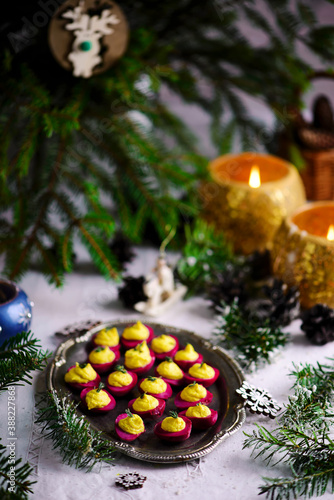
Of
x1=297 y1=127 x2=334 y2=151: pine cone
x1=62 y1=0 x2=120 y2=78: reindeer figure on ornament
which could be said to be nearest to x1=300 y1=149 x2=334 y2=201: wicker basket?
x1=297 y1=127 x2=334 y2=151: pine cone

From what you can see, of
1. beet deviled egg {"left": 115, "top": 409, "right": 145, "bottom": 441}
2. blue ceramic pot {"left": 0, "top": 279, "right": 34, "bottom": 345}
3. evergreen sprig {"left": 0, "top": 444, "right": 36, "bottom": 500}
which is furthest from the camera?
blue ceramic pot {"left": 0, "top": 279, "right": 34, "bottom": 345}

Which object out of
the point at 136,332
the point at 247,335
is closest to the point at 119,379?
the point at 136,332

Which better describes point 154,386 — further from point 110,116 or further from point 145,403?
point 110,116

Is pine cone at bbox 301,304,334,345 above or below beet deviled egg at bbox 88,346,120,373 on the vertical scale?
below

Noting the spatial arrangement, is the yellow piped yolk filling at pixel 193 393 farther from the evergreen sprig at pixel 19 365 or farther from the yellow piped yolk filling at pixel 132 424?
the evergreen sprig at pixel 19 365

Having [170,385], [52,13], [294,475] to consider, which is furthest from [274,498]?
[52,13]

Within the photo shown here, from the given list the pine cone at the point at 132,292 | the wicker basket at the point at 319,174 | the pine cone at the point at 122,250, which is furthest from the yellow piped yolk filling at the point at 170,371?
the wicker basket at the point at 319,174

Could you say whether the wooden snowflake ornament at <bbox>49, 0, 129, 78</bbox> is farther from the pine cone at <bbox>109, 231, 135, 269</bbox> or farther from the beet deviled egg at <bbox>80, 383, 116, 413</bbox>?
the beet deviled egg at <bbox>80, 383, 116, 413</bbox>

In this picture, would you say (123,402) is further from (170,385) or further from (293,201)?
(293,201)
